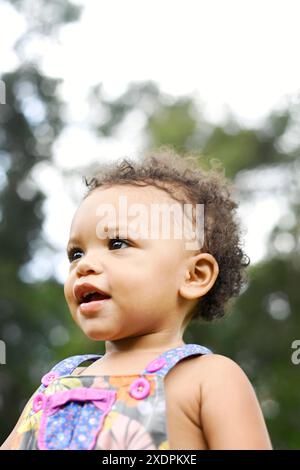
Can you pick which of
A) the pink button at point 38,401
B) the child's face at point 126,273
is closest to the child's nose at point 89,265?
the child's face at point 126,273

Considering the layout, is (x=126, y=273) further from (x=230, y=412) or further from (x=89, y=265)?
(x=230, y=412)

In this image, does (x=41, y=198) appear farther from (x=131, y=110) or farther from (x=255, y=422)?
(x=255, y=422)

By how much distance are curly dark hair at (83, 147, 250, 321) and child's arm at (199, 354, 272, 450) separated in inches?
18.0

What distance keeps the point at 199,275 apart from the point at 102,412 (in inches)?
21.7

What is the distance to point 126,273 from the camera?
2.02 meters

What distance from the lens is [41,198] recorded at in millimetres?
14820

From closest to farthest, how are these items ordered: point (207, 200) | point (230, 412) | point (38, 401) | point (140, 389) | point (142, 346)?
point (230, 412) < point (140, 389) < point (38, 401) < point (142, 346) < point (207, 200)

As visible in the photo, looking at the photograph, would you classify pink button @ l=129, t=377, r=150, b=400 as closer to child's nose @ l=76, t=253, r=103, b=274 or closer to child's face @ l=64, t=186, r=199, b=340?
child's face @ l=64, t=186, r=199, b=340

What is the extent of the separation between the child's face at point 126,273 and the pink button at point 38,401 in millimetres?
198

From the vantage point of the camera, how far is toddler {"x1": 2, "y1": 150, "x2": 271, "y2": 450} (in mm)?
1787

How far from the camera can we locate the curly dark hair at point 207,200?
2297mm

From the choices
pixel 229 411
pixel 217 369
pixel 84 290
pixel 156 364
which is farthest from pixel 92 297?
pixel 229 411
